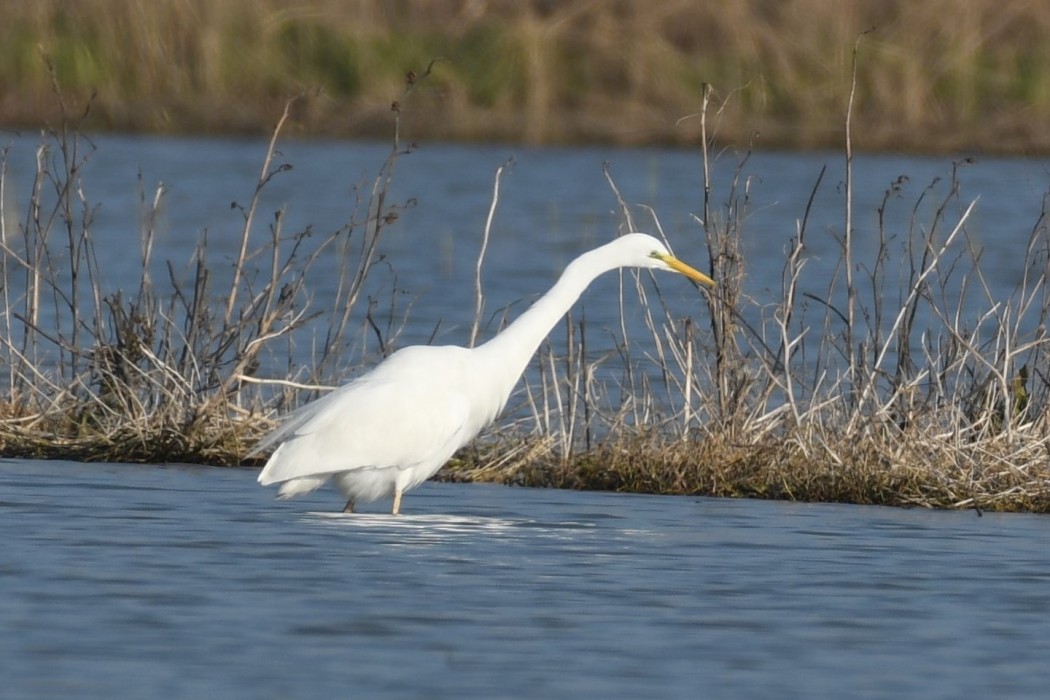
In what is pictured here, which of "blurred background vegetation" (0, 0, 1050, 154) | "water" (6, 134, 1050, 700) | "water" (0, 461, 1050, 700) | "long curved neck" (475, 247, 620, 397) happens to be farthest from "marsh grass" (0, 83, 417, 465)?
"blurred background vegetation" (0, 0, 1050, 154)

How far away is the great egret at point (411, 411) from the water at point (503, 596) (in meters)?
0.21

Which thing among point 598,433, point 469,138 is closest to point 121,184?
point 469,138

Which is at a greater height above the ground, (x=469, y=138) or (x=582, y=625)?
(x=469, y=138)

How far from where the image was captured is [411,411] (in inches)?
347

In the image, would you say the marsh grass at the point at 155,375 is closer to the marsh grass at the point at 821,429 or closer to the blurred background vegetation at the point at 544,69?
the marsh grass at the point at 821,429

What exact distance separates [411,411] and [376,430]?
155mm

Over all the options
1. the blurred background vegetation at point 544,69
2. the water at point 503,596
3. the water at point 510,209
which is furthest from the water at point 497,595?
the blurred background vegetation at point 544,69

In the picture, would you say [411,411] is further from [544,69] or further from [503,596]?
[544,69]

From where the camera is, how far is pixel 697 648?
6781mm

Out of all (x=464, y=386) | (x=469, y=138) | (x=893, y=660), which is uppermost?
(x=469, y=138)

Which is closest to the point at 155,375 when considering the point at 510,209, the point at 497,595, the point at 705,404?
the point at 705,404

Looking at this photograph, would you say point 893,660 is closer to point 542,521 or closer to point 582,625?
point 582,625

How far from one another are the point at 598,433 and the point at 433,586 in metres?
4.30

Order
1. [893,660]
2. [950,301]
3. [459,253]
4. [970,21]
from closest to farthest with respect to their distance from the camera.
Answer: [893,660]
[950,301]
[459,253]
[970,21]
